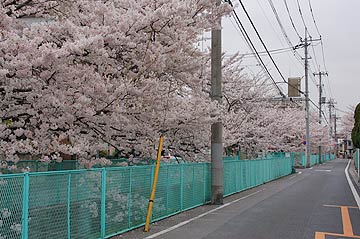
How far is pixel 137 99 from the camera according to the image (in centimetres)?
855

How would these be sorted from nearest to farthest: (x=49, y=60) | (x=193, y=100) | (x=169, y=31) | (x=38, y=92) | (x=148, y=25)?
(x=49, y=60), (x=38, y=92), (x=148, y=25), (x=169, y=31), (x=193, y=100)

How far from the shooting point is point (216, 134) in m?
13.9

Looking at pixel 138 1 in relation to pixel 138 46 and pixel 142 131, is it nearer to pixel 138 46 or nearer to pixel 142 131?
pixel 138 46

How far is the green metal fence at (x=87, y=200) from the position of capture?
604 cm

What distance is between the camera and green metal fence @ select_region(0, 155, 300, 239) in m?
6.04

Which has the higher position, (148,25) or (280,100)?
(280,100)

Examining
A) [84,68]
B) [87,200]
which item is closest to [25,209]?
[87,200]

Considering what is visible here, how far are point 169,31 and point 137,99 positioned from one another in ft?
5.12

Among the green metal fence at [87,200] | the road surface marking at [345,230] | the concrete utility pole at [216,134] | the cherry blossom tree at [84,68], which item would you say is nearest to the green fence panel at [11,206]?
the green metal fence at [87,200]

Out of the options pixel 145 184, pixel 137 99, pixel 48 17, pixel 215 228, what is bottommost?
pixel 215 228

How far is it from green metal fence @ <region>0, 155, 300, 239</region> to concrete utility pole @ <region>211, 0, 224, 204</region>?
1.24 m

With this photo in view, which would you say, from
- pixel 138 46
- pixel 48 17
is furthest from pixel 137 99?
pixel 48 17

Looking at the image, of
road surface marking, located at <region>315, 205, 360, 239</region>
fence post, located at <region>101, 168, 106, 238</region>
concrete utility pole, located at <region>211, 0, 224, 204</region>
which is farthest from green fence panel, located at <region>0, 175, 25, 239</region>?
concrete utility pole, located at <region>211, 0, 224, 204</region>

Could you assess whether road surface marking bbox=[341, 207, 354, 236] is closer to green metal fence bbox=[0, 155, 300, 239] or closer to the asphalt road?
the asphalt road
